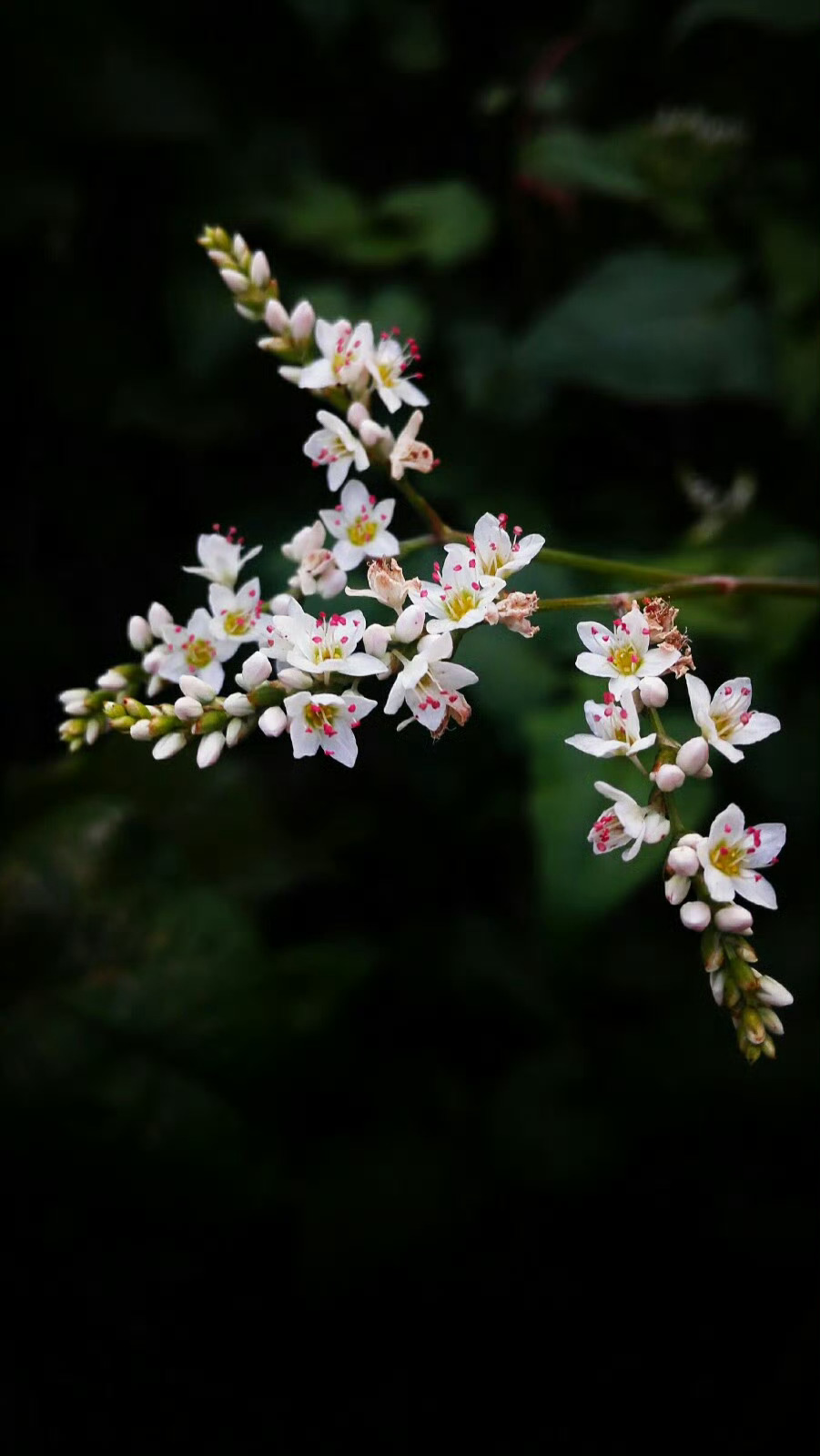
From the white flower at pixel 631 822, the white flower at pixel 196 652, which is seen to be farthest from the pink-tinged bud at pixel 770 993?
the white flower at pixel 196 652

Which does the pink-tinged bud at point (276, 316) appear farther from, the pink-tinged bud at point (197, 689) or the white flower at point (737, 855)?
the white flower at point (737, 855)

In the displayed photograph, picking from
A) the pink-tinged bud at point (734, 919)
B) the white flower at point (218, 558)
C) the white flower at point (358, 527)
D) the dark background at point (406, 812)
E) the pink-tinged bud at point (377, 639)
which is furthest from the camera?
the dark background at point (406, 812)

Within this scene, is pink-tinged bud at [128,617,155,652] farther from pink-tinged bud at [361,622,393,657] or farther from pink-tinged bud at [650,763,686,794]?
pink-tinged bud at [650,763,686,794]

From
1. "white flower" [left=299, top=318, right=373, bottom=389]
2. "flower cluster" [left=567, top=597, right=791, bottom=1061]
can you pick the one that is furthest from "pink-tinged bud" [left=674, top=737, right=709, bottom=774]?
"white flower" [left=299, top=318, right=373, bottom=389]

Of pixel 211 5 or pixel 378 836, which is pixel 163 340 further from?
pixel 378 836

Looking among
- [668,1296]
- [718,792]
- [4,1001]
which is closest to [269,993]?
[4,1001]

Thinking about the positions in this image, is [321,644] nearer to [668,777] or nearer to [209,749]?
[209,749]
